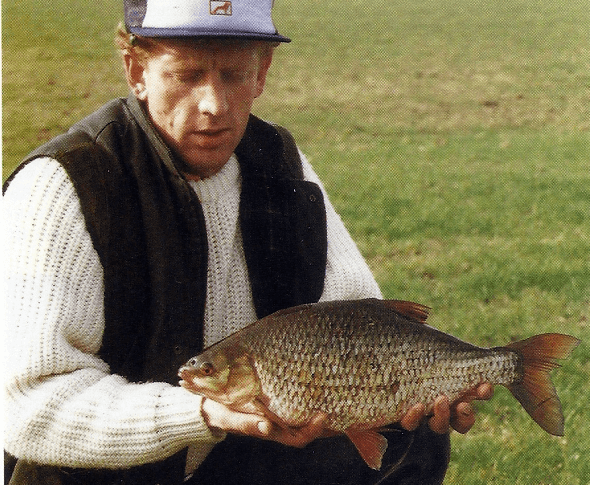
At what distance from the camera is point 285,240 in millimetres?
2482

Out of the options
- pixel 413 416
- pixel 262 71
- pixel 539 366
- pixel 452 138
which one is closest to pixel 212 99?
pixel 262 71

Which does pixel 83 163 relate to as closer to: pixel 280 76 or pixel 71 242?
pixel 71 242

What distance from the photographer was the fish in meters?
1.96

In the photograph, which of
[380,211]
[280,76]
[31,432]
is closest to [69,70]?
[380,211]

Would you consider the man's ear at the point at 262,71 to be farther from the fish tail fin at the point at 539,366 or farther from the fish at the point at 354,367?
the fish tail fin at the point at 539,366

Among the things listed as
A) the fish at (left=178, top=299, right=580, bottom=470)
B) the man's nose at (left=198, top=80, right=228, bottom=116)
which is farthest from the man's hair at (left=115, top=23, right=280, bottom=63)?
the fish at (left=178, top=299, right=580, bottom=470)

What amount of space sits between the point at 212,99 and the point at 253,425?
84 cm

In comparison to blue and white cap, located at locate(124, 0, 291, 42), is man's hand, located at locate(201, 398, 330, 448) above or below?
below

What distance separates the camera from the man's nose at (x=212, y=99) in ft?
6.84

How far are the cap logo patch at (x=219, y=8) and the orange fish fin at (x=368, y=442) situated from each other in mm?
1137

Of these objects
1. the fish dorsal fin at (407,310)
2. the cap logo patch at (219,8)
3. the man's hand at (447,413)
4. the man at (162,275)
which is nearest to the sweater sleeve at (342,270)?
the man at (162,275)

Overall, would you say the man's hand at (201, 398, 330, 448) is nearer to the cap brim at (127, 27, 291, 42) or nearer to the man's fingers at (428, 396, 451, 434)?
the man's fingers at (428, 396, 451, 434)

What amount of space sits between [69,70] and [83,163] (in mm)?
4425

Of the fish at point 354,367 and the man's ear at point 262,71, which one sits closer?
the fish at point 354,367
